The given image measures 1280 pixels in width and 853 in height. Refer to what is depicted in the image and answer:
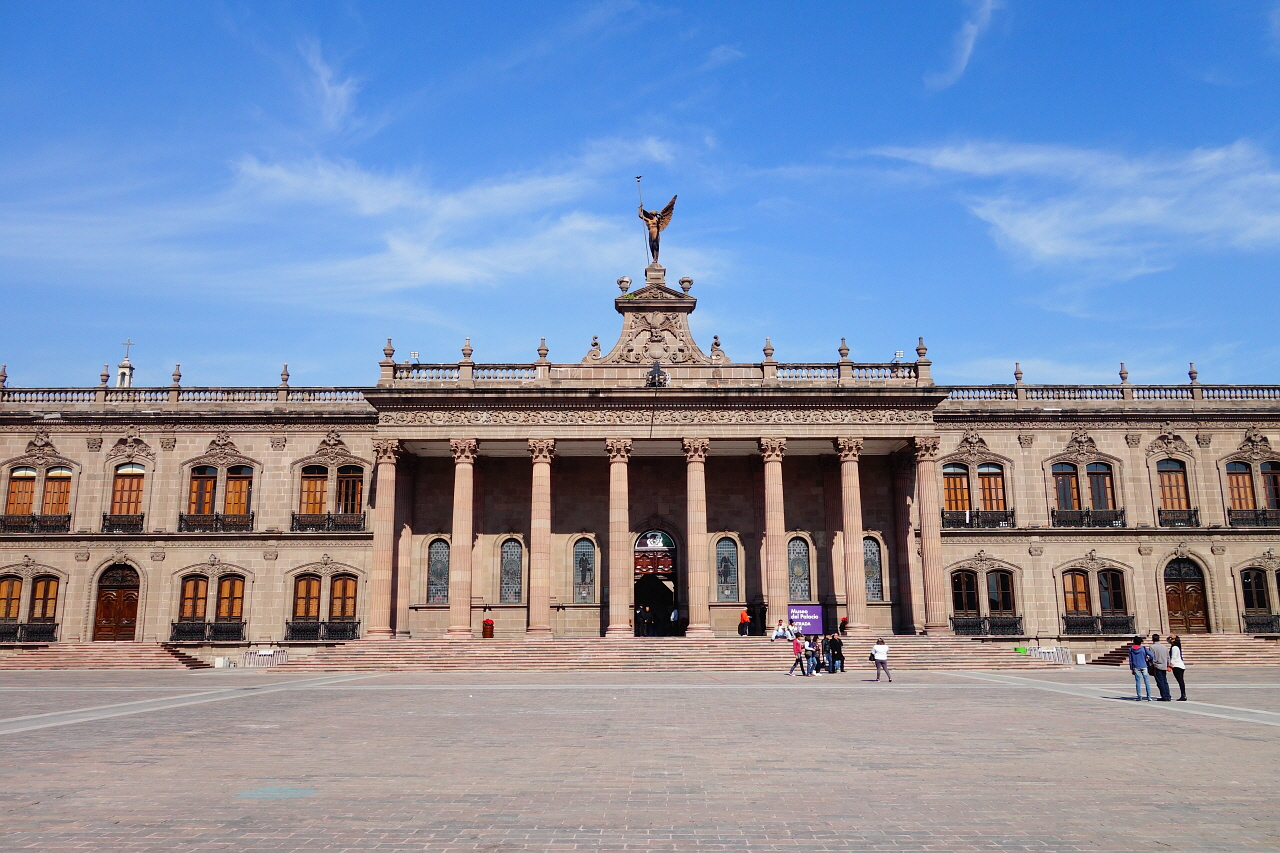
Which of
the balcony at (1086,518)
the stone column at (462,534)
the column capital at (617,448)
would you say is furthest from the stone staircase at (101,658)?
the balcony at (1086,518)

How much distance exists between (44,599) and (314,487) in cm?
1239

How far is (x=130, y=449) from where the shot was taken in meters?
42.4

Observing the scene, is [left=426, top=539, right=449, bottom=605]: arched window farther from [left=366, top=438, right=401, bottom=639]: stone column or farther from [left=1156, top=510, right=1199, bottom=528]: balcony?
[left=1156, top=510, right=1199, bottom=528]: balcony

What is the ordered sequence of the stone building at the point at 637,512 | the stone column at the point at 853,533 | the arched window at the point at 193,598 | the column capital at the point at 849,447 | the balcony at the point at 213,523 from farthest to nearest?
the balcony at the point at 213,523, the arched window at the point at 193,598, the stone building at the point at 637,512, the column capital at the point at 849,447, the stone column at the point at 853,533

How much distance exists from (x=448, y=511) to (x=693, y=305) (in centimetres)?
1405

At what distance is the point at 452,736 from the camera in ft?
49.3

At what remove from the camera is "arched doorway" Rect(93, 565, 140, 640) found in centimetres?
4144

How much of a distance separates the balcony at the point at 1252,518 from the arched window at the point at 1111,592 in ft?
18.6

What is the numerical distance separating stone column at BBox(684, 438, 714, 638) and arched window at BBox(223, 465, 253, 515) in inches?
776

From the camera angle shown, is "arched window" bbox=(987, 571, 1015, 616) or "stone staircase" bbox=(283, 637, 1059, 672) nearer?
"stone staircase" bbox=(283, 637, 1059, 672)

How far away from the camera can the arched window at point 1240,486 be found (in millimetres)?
42906

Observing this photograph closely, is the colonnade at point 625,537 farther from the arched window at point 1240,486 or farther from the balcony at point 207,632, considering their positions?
the arched window at point 1240,486

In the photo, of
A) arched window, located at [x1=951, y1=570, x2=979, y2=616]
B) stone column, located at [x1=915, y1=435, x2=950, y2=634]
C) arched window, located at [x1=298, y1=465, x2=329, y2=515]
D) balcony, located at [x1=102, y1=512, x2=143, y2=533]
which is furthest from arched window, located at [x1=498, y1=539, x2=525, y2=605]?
arched window, located at [x1=951, y1=570, x2=979, y2=616]

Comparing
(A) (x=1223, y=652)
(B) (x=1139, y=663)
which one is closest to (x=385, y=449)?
→ (B) (x=1139, y=663)
